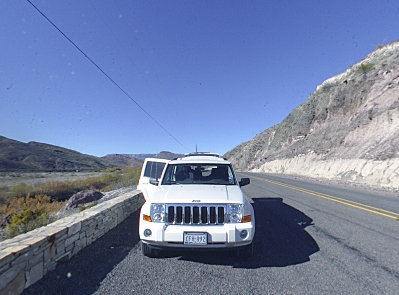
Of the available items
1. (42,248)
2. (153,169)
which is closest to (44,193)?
(153,169)

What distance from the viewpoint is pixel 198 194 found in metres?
4.33

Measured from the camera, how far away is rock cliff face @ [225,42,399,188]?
749 inches

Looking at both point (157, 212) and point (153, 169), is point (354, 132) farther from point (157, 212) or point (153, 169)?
point (157, 212)

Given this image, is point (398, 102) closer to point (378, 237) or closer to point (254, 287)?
point (378, 237)

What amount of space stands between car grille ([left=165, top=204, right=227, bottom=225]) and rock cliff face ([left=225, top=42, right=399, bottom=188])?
16.1m

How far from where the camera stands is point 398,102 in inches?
882

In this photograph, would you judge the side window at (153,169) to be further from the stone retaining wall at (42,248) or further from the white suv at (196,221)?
the white suv at (196,221)

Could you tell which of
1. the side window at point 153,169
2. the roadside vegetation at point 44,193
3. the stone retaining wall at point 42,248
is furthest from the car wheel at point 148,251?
the roadside vegetation at point 44,193

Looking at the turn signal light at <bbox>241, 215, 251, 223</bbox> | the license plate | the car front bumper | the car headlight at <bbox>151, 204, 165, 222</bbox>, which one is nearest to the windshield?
the car headlight at <bbox>151, 204, 165, 222</bbox>

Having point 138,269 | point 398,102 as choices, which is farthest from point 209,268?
point 398,102

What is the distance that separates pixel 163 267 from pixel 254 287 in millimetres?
1465

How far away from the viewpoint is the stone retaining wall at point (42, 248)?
9.43 feet

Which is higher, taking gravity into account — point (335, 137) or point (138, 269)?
point (335, 137)

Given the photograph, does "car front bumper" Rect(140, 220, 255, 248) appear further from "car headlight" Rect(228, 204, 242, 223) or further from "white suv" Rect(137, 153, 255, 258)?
"car headlight" Rect(228, 204, 242, 223)
